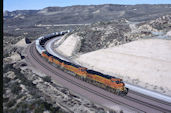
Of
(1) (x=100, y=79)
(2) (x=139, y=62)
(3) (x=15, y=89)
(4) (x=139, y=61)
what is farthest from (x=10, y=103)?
(4) (x=139, y=61)

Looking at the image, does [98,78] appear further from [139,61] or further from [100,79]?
[139,61]

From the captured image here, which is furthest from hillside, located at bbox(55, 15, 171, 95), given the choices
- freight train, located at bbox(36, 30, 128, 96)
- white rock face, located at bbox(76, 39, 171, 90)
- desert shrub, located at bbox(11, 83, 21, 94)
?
desert shrub, located at bbox(11, 83, 21, 94)

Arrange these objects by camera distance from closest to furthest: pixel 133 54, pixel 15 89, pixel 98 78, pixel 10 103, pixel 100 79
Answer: pixel 10 103, pixel 15 89, pixel 100 79, pixel 98 78, pixel 133 54

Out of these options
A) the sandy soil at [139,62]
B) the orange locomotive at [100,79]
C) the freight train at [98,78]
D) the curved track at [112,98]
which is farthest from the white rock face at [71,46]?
the curved track at [112,98]

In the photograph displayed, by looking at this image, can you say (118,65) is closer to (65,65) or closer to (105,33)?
(65,65)

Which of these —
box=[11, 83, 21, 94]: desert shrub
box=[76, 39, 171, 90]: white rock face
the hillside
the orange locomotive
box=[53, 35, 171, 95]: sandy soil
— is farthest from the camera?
the hillside

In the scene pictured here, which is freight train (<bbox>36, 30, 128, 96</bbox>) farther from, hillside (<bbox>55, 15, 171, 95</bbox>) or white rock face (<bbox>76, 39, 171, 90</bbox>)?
white rock face (<bbox>76, 39, 171, 90</bbox>)

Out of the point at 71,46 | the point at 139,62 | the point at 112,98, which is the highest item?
the point at 139,62

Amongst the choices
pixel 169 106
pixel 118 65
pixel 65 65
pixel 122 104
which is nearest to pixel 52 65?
pixel 65 65
